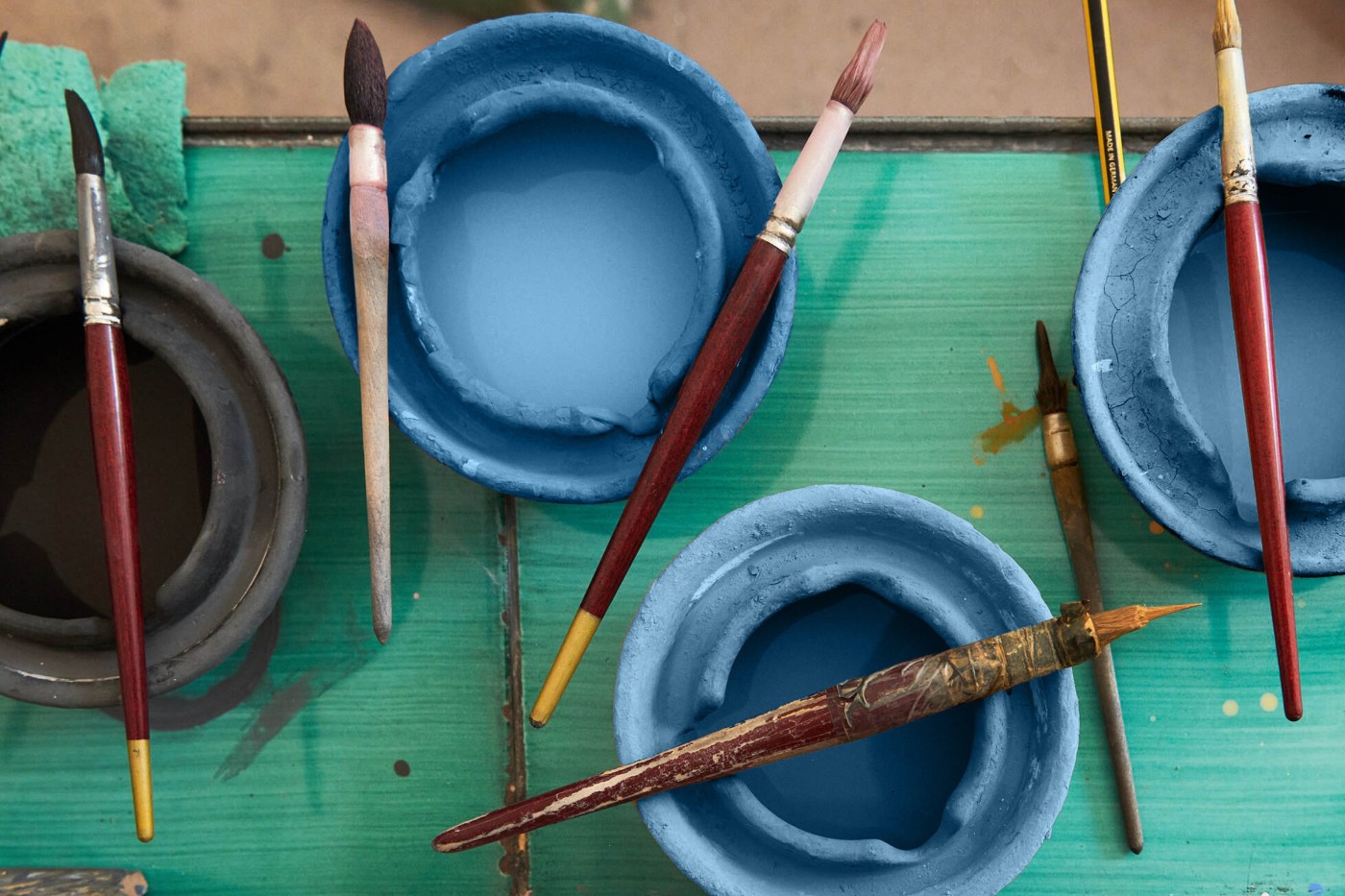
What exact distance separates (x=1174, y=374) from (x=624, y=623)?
543 mm

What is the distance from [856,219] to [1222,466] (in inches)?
15.7

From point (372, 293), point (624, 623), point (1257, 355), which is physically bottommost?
point (624, 623)

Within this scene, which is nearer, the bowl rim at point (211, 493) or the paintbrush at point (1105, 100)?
the bowl rim at point (211, 493)

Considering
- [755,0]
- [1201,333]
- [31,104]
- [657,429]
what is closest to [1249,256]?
[1201,333]

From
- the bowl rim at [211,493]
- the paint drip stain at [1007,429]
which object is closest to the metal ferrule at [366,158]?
the bowl rim at [211,493]

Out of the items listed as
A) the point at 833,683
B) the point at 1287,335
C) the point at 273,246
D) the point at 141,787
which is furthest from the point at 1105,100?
the point at 141,787

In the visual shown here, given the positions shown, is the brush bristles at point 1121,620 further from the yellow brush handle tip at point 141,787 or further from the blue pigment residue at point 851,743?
the yellow brush handle tip at point 141,787

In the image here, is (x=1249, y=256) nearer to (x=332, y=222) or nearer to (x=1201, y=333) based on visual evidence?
Answer: (x=1201, y=333)

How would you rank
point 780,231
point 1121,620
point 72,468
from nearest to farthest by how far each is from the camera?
point 1121,620, point 780,231, point 72,468

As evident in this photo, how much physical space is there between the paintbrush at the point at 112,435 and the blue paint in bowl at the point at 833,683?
400mm

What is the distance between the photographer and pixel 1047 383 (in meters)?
0.94

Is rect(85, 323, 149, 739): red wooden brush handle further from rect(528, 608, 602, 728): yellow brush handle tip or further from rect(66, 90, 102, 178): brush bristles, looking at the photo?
rect(528, 608, 602, 728): yellow brush handle tip

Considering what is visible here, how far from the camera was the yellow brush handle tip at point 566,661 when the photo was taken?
81cm

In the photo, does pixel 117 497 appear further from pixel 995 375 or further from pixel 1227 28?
pixel 1227 28
